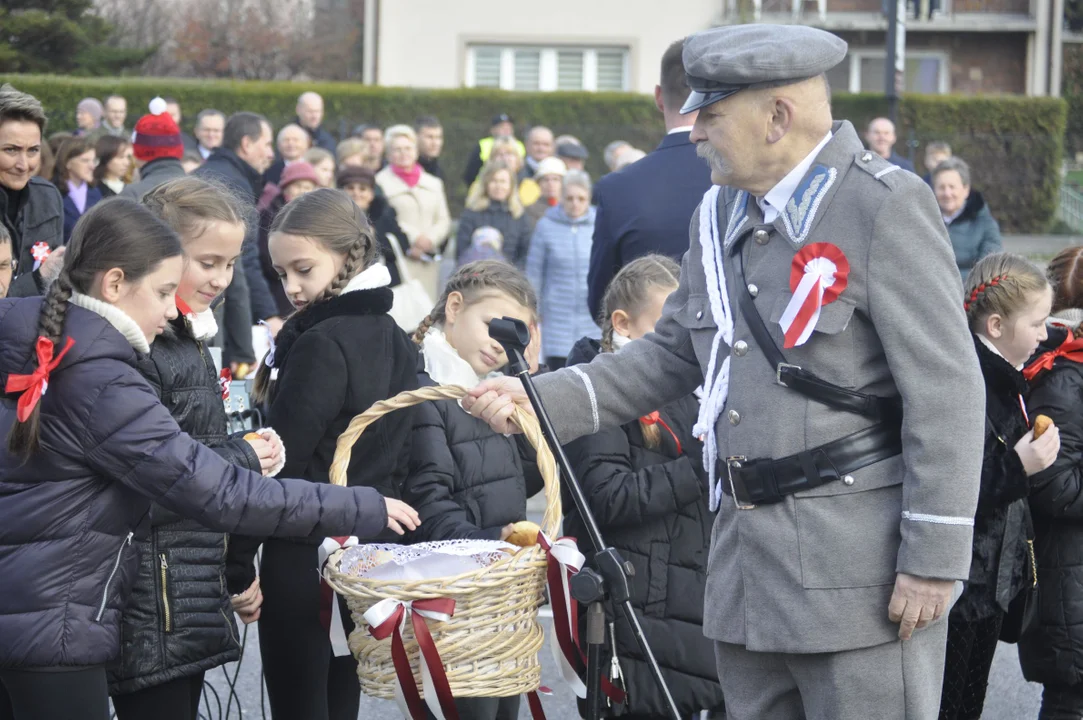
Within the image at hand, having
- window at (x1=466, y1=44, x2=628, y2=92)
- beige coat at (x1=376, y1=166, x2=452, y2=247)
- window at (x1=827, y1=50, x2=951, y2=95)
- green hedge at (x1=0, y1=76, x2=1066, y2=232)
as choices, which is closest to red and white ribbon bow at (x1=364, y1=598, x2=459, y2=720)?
beige coat at (x1=376, y1=166, x2=452, y2=247)

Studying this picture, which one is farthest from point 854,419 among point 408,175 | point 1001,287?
point 408,175

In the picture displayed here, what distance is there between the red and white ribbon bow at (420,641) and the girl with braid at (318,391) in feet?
2.47

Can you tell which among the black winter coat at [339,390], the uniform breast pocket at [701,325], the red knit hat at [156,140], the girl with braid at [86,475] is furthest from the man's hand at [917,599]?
the red knit hat at [156,140]

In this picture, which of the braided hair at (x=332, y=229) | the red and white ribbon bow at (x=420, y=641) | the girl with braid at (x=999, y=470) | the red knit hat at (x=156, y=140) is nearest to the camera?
the red and white ribbon bow at (x=420, y=641)

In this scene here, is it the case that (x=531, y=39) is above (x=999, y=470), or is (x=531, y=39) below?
above

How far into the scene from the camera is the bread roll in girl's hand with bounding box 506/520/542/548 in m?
3.76

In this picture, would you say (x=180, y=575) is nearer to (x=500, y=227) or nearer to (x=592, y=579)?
(x=592, y=579)

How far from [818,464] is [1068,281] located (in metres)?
2.47

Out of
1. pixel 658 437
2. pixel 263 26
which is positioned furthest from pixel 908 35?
pixel 658 437

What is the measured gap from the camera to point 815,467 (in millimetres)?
2947

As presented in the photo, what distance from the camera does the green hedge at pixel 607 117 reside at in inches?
835

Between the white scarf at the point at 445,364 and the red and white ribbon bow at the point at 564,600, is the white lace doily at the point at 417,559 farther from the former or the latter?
the white scarf at the point at 445,364

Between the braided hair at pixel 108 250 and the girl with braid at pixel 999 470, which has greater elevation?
the braided hair at pixel 108 250

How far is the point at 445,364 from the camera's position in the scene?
4438mm
